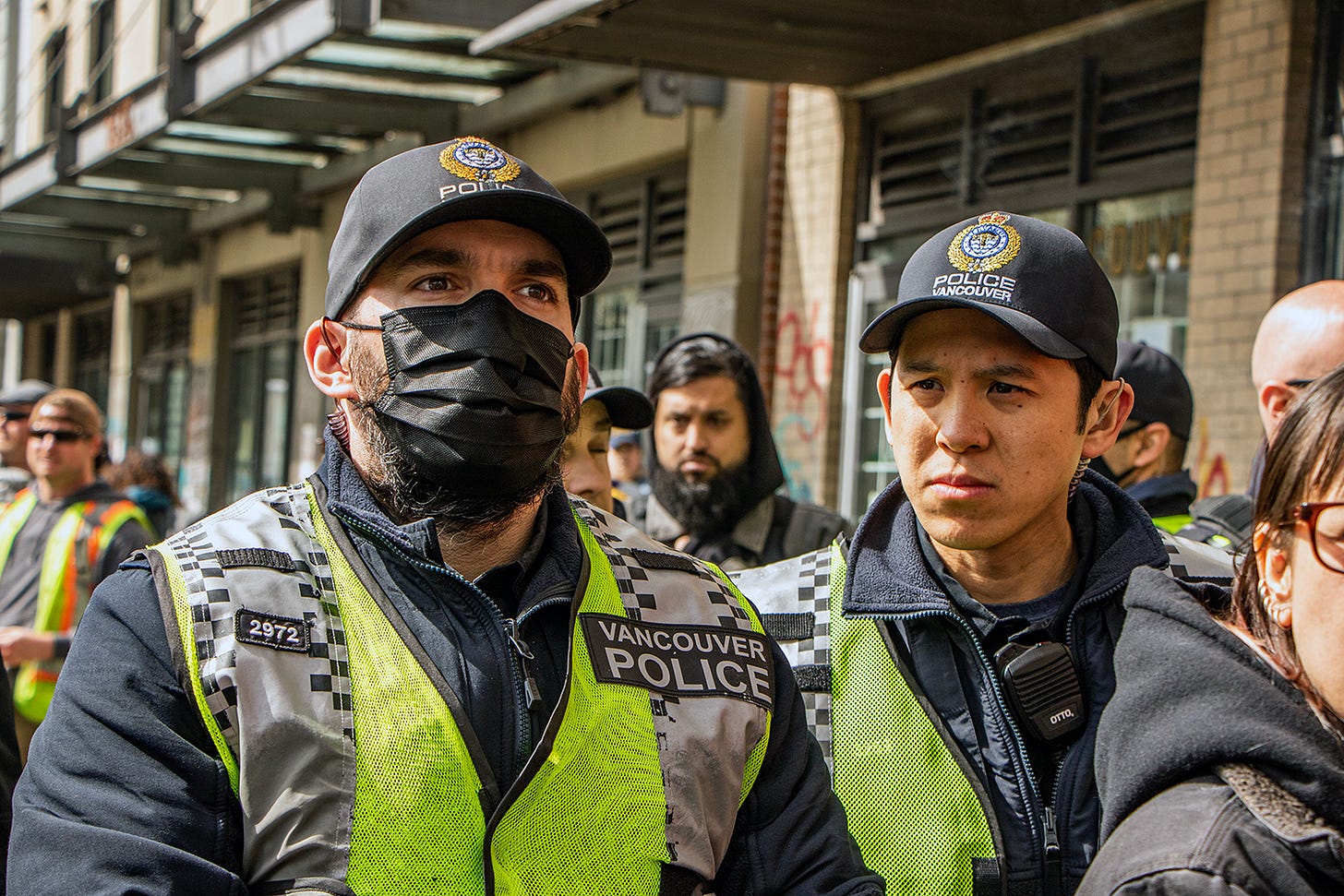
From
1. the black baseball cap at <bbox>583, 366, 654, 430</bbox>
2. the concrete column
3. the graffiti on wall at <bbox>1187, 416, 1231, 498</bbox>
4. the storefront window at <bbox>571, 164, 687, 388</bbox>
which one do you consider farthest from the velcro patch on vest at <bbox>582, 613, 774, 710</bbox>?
the concrete column

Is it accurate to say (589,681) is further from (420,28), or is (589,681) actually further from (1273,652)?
(420,28)

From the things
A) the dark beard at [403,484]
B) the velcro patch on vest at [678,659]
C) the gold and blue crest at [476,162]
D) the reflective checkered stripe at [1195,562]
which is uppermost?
the gold and blue crest at [476,162]

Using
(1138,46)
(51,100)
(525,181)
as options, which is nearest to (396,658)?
(525,181)

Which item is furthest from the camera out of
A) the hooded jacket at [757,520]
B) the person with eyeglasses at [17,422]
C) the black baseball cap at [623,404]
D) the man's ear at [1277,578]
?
the person with eyeglasses at [17,422]

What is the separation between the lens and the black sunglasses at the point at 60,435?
6.80m

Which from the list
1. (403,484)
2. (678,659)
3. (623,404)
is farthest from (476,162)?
(623,404)

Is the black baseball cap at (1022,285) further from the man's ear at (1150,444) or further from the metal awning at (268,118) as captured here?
the metal awning at (268,118)

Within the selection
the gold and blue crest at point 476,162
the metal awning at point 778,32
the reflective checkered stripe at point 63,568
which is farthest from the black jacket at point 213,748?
the metal awning at point 778,32

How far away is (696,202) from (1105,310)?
736 cm

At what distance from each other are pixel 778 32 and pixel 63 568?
445 cm

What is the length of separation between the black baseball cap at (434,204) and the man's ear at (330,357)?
0.11 ft

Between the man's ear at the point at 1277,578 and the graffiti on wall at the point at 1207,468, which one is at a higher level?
the graffiti on wall at the point at 1207,468

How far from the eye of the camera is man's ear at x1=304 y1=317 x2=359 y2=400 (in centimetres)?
227

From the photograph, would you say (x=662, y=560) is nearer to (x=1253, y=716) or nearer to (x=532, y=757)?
(x=532, y=757)
